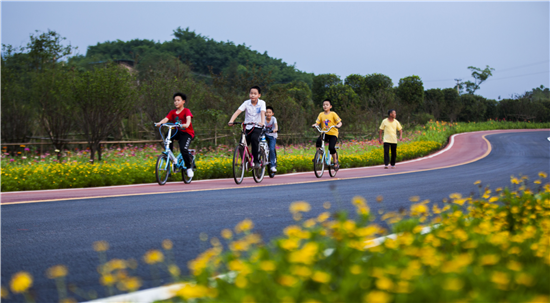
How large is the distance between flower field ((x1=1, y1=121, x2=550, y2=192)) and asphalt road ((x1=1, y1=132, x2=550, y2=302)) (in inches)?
111

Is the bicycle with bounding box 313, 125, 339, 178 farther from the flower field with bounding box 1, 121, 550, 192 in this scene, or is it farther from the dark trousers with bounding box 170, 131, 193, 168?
the dark trousers with bounding box 170, 131, 193, 168

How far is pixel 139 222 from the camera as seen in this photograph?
540 cm

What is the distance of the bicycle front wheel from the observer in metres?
9.72

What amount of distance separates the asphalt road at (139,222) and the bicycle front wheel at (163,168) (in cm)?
188

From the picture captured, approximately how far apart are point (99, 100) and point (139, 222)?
9.81m

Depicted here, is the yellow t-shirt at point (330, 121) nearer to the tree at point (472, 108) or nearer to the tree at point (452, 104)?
the tree at point (452, 104)

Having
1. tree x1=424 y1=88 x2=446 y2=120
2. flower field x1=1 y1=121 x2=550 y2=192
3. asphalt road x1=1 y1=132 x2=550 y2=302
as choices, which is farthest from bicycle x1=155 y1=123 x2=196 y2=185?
tree x1=424 y1=88 x2=446 y2=120

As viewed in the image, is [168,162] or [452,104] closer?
[168,162]

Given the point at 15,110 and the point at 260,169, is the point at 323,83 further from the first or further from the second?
the point at 260,169

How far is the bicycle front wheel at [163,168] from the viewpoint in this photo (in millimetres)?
9724

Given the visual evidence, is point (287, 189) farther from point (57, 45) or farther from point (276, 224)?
point (57, 45)

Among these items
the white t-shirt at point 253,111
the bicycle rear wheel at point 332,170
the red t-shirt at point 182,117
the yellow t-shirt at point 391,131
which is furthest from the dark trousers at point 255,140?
the yellow t-shirt at point 391,131

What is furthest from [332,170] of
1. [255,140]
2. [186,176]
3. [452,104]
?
[452,104]

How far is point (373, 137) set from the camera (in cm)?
2548
